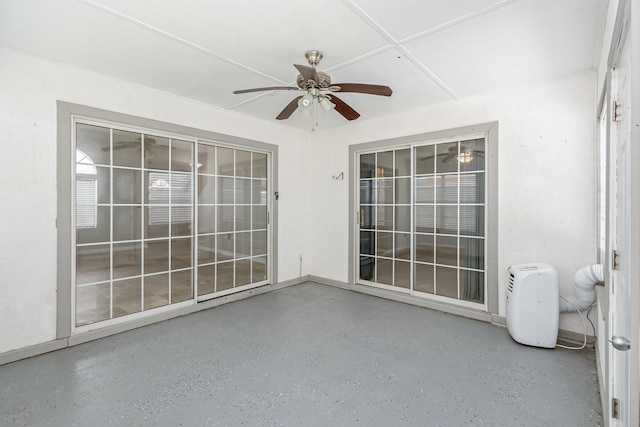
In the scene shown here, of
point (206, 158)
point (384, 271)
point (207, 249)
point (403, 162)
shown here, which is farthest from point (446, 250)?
point (206, 158)

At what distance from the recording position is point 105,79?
307cm

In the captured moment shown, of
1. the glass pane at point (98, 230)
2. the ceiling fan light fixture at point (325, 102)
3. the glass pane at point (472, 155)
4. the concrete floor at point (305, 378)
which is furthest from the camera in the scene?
the glass pane at point (472, 155)

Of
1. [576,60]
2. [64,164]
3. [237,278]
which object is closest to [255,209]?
[237,278]

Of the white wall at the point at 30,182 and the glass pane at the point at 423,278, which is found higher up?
the white wall at the point at 30,182

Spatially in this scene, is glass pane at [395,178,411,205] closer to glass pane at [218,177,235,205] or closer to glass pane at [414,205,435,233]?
glass pane at [414,205,435,233]

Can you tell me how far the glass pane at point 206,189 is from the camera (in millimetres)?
3949

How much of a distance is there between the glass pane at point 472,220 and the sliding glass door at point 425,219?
0.04ft

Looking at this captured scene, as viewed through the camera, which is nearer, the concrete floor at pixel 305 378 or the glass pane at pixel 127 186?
the concrete floor at pixel 305 378

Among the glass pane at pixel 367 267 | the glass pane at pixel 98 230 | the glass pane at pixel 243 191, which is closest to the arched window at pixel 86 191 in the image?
the glass pane at pixel 98 230

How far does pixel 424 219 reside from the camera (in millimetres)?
4086

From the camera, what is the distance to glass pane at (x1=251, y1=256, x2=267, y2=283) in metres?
4.62

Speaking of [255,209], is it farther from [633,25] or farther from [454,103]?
[633,25]

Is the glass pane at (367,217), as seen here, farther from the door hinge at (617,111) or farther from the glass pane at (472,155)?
the door hinge at (617,111)

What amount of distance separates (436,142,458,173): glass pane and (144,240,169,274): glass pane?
3.56 m
